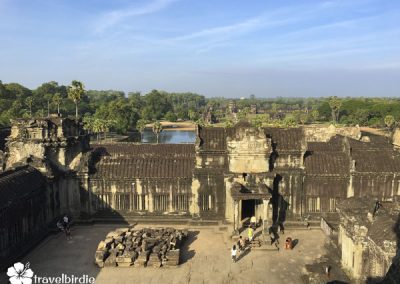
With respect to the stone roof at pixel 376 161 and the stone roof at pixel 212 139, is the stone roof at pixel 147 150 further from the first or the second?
the stone roof at pixel 376 161

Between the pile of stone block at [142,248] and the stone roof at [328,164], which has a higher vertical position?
the stone roof at [328,164]

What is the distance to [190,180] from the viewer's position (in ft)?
85.1

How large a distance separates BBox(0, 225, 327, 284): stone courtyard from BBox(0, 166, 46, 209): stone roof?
345 centimetres

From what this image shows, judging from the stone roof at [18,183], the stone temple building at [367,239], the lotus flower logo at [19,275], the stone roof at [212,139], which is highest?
the stone roof at [212,139]

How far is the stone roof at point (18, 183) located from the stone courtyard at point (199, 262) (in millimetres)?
3448

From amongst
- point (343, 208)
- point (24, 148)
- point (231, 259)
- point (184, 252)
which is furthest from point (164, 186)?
point (343, 208)

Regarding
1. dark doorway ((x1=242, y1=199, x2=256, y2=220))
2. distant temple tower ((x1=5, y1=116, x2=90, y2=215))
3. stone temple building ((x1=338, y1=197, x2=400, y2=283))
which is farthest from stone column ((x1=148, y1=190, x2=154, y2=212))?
stone temple building ((x1=338, y1=197, x2=400, y2=283))

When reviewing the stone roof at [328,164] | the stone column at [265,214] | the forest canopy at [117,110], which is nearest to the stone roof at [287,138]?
the stone roof at [328,164]

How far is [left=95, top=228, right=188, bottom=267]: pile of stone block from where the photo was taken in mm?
19875

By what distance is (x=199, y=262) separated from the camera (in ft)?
66.7

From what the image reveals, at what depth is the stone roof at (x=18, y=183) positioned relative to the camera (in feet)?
65.9

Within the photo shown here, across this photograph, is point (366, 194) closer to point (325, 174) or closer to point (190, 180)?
point (325, 174)

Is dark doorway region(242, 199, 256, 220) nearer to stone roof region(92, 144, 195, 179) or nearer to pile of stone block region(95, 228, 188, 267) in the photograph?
stone roof region(92, 144, 195, 179)

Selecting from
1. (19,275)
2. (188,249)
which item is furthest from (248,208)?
(19,275)
